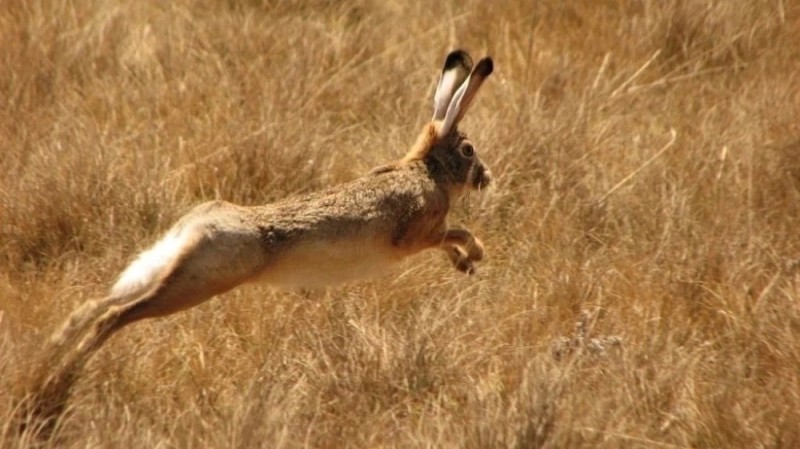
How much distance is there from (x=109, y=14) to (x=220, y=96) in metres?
1.29

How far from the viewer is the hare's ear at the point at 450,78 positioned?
6.53 meters

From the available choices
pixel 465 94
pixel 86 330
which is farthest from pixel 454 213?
pixel 86 330

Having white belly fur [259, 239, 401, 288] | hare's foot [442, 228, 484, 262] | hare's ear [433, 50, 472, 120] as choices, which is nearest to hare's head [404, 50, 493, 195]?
hare's ear [433, 50, 472, 120]

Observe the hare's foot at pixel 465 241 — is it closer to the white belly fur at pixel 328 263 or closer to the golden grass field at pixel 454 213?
the golden grass field at pixel 454 213

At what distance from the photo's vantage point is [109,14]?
8695mm

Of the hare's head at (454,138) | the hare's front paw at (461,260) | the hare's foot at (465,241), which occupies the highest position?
the hare's head at (454,138)

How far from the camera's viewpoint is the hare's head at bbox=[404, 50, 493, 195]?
628cm

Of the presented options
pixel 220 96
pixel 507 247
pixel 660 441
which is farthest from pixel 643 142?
pixel 660 441

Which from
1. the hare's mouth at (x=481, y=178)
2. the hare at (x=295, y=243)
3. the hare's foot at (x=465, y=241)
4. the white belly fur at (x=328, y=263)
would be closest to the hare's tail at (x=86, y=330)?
the hare at (x=295, y=243)

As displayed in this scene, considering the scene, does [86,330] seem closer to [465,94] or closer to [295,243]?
[295,243]

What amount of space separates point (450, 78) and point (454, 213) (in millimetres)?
729

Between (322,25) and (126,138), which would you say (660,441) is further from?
(322,25)

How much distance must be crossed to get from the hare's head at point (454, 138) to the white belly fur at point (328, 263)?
23.0 inches

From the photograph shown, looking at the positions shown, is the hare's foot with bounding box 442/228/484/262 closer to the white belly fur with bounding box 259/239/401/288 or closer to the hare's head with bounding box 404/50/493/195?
the hare's head with bounding box 404/50/493/195
